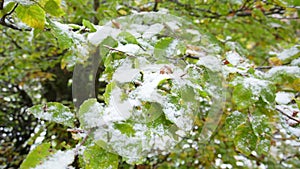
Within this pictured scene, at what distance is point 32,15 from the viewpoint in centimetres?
60

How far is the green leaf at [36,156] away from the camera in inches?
19.2

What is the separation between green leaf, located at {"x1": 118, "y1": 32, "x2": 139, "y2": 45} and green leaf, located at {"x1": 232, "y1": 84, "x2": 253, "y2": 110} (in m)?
0.25

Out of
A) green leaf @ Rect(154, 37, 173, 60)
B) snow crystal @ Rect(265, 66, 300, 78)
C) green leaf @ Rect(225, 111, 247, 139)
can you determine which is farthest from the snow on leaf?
green leaf @ Rect(154, 37, 173, 60)

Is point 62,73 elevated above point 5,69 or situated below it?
below

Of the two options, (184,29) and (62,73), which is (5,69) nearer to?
(62,73)

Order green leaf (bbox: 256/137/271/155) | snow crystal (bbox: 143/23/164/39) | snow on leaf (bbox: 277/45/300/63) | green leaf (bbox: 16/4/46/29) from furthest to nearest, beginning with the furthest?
snow on leaf (bbox: 277/45/300/63), snow crystal (bbox: 143/23/164/39), green leaf (bbox: 256/137/271/155), green leaf (bbox: 16/4/46/29)

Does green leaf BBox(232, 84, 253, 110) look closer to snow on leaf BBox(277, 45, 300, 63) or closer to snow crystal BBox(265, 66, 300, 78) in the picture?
snow crystal BBox(265, 66, 300, 78)

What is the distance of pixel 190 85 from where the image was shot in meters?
0.60

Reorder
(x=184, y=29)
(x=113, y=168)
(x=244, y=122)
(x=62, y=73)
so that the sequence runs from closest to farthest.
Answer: (x=113, y=168), (x=244, y=122), (x=184, y=29), (x=62, y=73)

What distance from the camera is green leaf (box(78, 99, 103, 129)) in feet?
1.81

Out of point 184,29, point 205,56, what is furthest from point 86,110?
point 184,29

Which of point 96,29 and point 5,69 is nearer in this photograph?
point 96,29

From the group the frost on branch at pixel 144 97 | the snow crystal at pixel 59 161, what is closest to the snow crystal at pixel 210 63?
the frost on branch at pixel 144 97

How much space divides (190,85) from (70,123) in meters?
0.25
